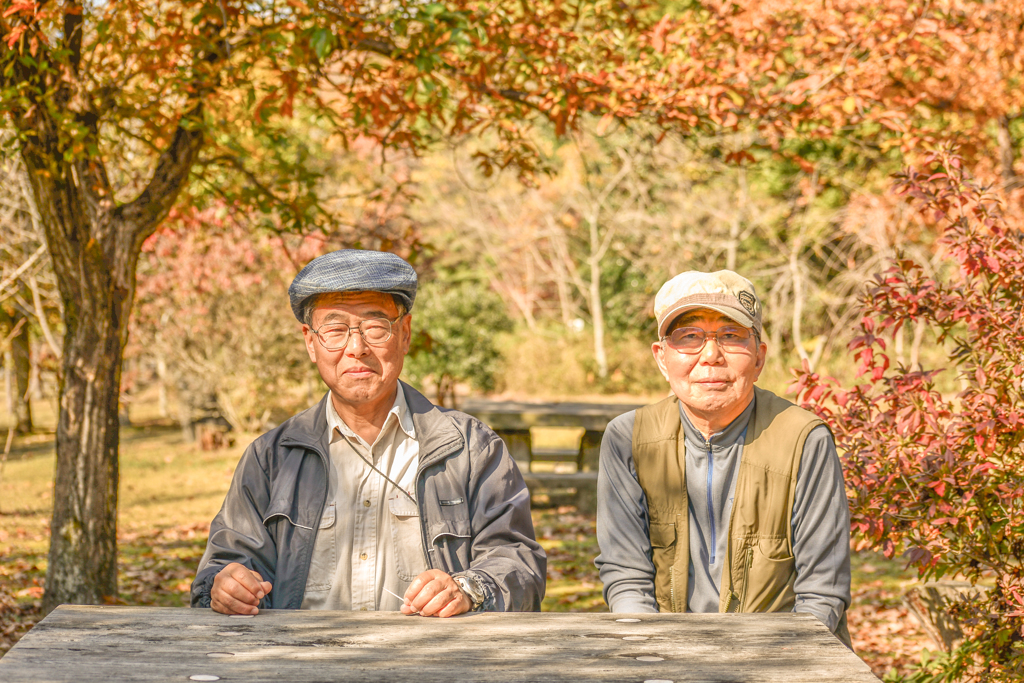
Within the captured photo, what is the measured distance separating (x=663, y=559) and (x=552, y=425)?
6.74 metres

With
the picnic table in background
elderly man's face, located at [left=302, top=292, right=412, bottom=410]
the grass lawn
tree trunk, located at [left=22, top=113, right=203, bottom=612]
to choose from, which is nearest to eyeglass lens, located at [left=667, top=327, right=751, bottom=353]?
elderly man's face, located at [left=302, top=292, right=412, bottom=410]

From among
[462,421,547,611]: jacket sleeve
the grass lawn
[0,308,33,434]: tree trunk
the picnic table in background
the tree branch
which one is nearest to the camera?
[462,421,547,611]: jacket sleeve

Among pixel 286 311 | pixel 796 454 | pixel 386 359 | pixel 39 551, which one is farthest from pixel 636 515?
pixel 286 311

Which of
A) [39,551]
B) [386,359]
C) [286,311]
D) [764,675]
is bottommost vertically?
[39,551]

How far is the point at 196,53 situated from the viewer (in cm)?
496

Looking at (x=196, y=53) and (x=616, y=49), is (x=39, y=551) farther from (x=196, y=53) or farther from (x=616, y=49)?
(x=616, y=49)

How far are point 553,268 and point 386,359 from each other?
1914 centimetres

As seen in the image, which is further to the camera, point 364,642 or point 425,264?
point 425,264

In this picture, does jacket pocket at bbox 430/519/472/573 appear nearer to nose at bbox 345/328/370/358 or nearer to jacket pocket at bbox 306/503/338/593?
jacket pocket at bbox 306/503/338/593

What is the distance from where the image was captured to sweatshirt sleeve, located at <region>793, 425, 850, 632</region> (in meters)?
2.42

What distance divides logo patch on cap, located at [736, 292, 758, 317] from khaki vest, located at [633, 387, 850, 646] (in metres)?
0.28

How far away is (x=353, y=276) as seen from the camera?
98.8 inches

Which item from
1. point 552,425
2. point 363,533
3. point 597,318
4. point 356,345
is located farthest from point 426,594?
point 597,318

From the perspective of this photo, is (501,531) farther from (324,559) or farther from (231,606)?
(231,606)
